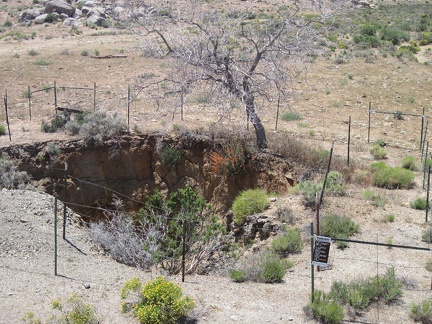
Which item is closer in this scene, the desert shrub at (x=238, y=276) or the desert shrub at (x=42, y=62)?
the desert shrub at (x=238, y=276)

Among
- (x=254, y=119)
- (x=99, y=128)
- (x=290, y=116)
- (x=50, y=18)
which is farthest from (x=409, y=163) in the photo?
(x=50, y=18)

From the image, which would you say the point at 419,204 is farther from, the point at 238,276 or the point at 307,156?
the point at 238,276

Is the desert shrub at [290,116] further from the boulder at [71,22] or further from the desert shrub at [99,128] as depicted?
the boulder at [71,22]

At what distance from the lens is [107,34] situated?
4325cm

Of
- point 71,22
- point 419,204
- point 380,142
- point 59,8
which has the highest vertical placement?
point 59,8

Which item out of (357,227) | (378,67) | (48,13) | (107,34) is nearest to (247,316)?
(357,227)

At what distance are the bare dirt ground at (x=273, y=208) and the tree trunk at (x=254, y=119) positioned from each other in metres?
1.84

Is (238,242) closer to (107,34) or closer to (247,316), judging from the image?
(247,316)

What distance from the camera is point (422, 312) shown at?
35.7 ft

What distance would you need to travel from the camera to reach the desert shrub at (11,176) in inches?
717

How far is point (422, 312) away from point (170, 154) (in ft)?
36.9

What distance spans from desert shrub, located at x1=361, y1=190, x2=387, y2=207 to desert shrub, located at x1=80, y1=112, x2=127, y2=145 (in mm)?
8573

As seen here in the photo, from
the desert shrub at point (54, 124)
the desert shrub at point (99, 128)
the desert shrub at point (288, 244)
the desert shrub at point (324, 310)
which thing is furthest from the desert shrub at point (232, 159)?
the desert shrub at point (324, 310)

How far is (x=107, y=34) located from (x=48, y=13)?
1123 centimetres
